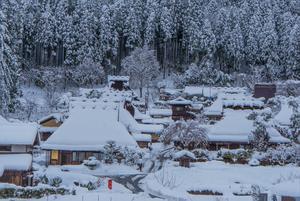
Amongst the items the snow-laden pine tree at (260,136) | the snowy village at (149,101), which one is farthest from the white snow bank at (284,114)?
the snow-laden pine tree at (260,136)

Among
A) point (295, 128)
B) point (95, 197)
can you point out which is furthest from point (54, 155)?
point (295, 128)

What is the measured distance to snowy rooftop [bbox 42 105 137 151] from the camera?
39281 mm

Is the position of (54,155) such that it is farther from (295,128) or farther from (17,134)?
(295,128)

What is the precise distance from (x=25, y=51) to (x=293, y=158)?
165 feet

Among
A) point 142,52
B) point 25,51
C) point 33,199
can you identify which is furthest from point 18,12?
point 33,199

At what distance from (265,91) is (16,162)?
4694 centimetres

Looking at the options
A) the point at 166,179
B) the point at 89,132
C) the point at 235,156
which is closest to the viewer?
the point at 166,179

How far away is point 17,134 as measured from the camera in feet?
103

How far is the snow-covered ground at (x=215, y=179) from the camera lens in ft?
91.6

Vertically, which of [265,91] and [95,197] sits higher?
[265,91]

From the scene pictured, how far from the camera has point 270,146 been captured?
1715 inches

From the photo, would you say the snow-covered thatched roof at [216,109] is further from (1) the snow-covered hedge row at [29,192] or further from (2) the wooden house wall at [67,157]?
(1) the snow-covered hedge row at [29,192]

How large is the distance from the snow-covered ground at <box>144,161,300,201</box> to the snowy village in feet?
0.42

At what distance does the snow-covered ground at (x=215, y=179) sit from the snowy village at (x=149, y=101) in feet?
0.42
